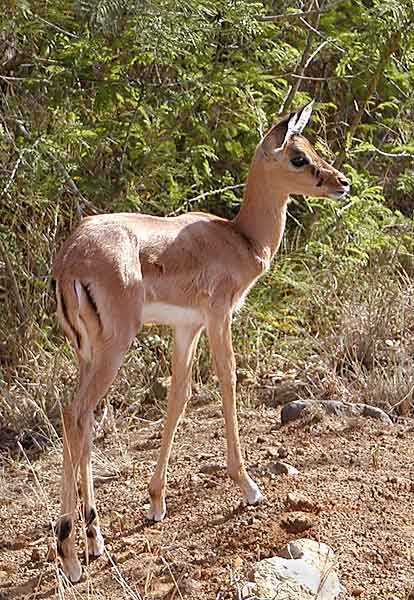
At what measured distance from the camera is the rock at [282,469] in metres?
6.38

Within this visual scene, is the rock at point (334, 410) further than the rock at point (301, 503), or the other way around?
the rock at point (334, 410)

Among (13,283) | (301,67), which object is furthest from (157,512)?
(301,67)

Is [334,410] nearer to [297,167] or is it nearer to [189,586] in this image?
[297,167]

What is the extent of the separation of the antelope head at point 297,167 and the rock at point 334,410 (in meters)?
1.36

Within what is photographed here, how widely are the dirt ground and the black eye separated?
1.57 meters

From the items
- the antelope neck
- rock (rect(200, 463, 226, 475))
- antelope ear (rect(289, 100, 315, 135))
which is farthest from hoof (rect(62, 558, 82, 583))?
antelope ear (rect(289, 100, 315, 135))

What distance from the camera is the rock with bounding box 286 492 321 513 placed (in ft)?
19.0

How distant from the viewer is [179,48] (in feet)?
24.9

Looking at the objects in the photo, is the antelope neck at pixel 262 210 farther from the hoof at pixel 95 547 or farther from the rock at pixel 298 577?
the rock at pixel 298 577

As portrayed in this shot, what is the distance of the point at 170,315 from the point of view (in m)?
6.05

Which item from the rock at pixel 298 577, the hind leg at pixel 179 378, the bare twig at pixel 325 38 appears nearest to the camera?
the rock at pixel 298 577

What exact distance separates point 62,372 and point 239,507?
7.88ft

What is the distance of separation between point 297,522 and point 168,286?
133cm

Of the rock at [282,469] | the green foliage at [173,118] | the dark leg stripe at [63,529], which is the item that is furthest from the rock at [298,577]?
the green foliage at [173,118]
